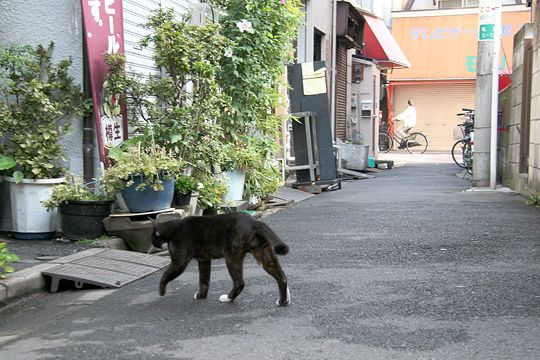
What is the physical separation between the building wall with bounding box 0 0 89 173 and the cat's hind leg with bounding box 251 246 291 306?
124 inches

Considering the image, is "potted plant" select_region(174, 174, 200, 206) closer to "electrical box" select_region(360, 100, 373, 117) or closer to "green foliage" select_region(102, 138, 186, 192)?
"green foliage" select_region(102, 138, 186, 192)

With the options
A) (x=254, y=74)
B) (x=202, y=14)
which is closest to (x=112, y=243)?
(x=254, y=74)

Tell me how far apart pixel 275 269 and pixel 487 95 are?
8.70 m

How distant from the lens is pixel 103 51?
6.68 meters

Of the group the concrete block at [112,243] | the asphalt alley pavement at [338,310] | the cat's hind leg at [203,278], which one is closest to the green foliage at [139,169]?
the concrete block at [112,243]

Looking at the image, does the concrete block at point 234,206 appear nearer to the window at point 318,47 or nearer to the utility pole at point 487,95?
the utility pole at point 487,95

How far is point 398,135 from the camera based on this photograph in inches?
1048

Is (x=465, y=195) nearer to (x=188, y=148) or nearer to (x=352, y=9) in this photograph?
(x=188, y=148)

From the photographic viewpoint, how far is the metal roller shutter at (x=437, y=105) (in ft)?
95.7

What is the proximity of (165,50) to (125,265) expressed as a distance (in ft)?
8.33

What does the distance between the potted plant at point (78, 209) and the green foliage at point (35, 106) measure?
1.02 feet

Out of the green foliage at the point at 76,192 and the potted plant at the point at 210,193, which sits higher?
the green foliage at the point at 76,192

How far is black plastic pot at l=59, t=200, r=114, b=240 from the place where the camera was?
6150 mm

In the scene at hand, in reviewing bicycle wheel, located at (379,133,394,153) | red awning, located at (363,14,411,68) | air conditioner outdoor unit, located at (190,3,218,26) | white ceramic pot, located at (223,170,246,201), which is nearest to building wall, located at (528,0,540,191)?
white ceramic pot, located at (223,170,246,201)
